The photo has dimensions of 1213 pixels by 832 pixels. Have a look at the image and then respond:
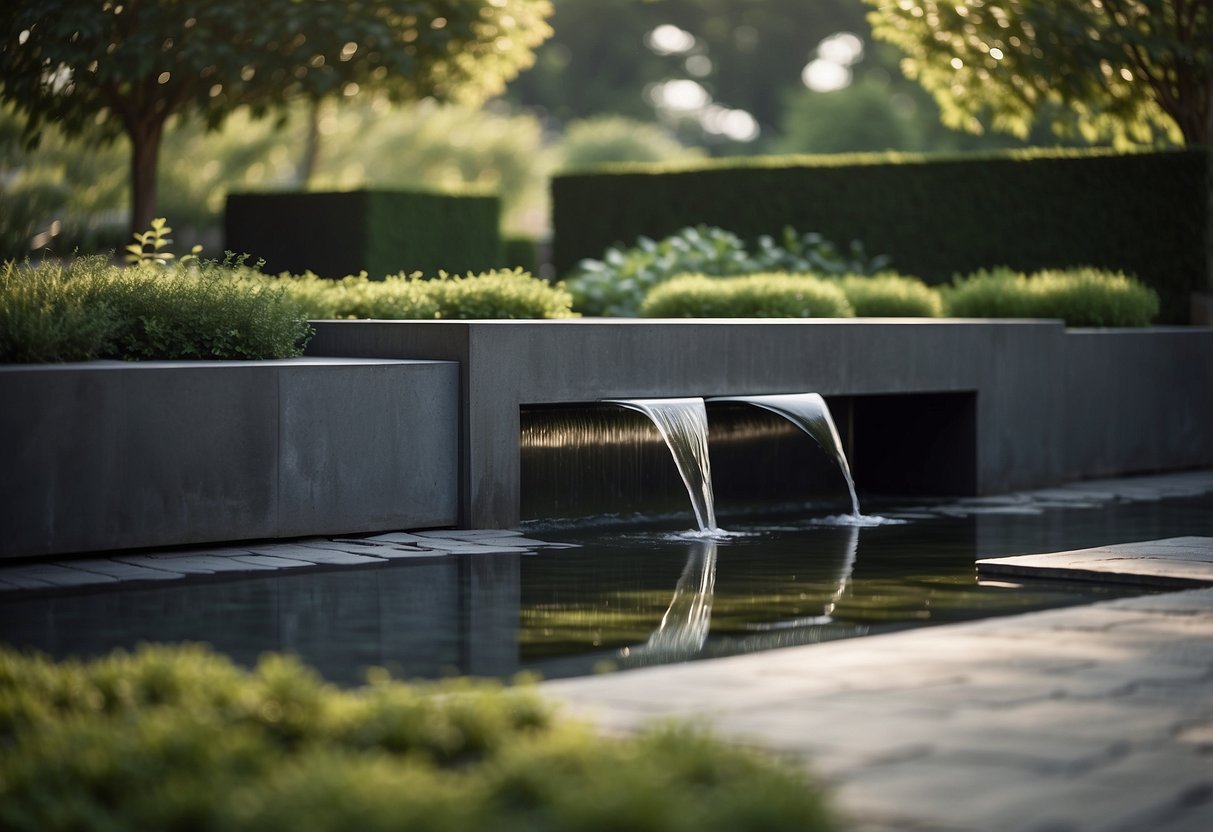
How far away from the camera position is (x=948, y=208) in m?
19.7

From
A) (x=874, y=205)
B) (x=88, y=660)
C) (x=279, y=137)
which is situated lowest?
(x=88, y=660)

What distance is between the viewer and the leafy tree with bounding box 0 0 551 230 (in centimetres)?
1919

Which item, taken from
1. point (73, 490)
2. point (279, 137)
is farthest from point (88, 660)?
point (279, 137)

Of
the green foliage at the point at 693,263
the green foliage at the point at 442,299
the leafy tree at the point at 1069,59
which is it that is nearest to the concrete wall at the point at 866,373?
the green foliage at the point at 442,299

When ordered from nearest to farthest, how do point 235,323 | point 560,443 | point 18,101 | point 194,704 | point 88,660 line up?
1. point 194,704
2. point 88,660
3. point 235,323
4. point 560,443
5. point 18,101

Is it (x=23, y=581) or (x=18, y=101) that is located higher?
(x=18, y=101)

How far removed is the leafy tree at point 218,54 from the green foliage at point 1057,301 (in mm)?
7869

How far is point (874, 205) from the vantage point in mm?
20344

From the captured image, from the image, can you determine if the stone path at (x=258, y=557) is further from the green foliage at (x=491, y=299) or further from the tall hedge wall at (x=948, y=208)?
the tall hedge wall at (x=948, y=208)

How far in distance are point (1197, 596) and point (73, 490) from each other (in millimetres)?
4901

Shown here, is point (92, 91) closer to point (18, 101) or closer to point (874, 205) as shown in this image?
point (18, 101)

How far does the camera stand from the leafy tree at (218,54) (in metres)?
19.2

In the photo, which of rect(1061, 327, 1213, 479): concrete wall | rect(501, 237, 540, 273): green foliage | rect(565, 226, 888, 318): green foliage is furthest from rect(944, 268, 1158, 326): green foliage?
rect(501, 237, 540, 273): green foliage

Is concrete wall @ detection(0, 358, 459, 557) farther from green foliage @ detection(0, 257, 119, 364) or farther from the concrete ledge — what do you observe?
the concrete ledge
